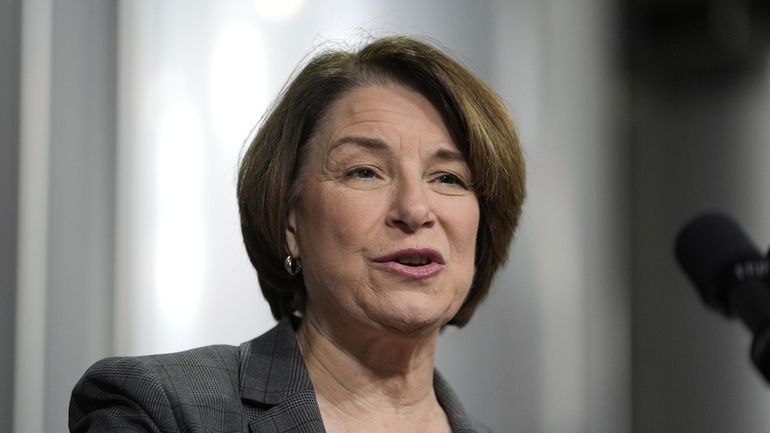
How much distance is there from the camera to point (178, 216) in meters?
2.16

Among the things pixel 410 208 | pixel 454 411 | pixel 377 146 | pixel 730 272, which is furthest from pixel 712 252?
pixel 454 411

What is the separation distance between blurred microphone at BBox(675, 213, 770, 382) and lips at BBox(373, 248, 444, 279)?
782 millimetres

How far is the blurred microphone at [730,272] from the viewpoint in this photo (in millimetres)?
636

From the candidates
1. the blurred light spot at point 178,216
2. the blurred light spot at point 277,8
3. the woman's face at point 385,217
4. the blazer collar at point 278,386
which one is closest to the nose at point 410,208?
the woman's face at point 385,217

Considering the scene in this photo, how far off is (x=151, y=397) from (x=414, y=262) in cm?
40

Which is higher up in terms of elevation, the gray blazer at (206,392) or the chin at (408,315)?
the chin at (408,315)

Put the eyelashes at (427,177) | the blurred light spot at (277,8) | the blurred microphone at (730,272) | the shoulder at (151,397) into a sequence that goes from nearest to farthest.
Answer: the blurred microphone at (730,272) < the shoulder at (151,397) < the eyelashes at (427,177) < the blurred light spot at (277,8)

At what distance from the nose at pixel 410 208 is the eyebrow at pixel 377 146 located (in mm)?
67

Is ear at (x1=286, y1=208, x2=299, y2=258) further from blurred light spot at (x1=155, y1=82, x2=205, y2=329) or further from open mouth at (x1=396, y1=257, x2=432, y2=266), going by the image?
blurred light spot at (x1=155, y1=82, x2=205, y2=329)

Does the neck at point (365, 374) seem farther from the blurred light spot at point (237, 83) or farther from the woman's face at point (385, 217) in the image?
the blurred light spot at point (237, 83)

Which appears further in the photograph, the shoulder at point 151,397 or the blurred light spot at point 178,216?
the blurred light spot at point 178,216

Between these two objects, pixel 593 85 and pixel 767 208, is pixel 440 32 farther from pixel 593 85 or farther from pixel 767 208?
pixel 767 208

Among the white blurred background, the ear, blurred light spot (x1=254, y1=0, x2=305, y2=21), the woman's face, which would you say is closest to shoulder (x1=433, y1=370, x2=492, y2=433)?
the woman's face

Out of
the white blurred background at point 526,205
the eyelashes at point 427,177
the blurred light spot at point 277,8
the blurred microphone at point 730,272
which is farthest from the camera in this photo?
the blurred light spot at point 277,8
